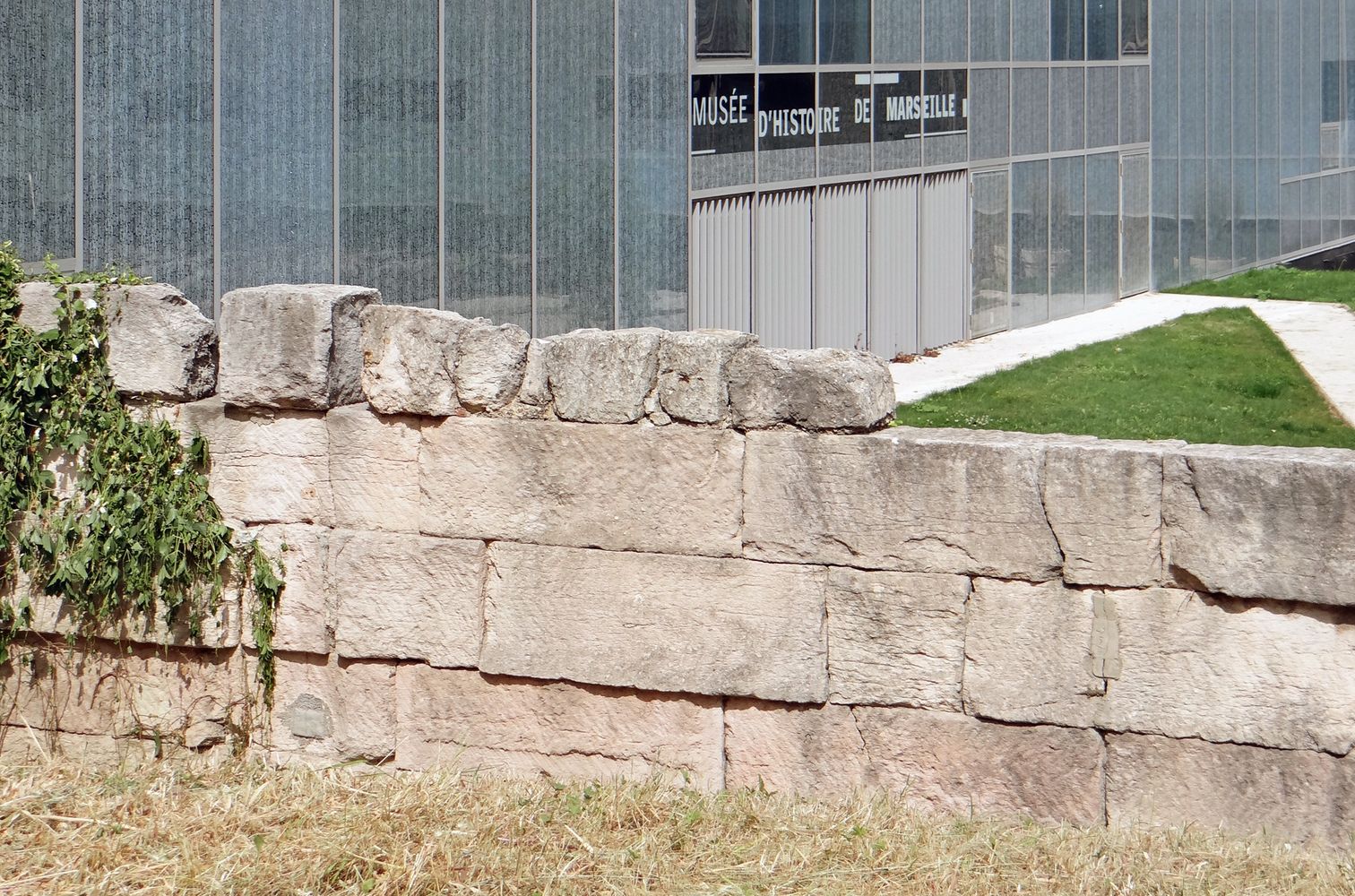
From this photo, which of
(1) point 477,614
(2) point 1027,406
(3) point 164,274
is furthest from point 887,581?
(2) point 1027,406

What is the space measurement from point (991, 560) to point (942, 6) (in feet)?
47.6

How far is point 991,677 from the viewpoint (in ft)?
19.1

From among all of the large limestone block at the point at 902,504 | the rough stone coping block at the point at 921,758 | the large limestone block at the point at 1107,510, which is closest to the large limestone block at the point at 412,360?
the large limestone block at the point at 902,504

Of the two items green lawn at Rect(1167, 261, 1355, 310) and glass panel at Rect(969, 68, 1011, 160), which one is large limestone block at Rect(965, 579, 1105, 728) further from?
green lawn at Rect(1167, 261, 1355, 310)

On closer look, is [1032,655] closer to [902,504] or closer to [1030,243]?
[902,504]

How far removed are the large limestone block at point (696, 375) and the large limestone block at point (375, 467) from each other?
1.01 m

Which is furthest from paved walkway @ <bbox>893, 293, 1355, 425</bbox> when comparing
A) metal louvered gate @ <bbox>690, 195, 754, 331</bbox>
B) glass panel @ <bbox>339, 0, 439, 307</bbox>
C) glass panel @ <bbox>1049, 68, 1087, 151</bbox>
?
glass panel @ <bbox>339, 0, 439, 307</bbox>

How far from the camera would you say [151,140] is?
896cm

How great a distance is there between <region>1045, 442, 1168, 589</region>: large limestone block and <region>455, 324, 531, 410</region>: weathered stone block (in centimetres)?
200

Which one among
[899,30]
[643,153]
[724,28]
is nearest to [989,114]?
[899,30]

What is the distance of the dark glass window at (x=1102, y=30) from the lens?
23.0 m

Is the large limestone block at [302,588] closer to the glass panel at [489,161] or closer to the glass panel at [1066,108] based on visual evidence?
the glass panel at [489,161]

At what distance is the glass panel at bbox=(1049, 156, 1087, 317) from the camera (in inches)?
881

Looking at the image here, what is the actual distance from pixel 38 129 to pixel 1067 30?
55.4 ft
